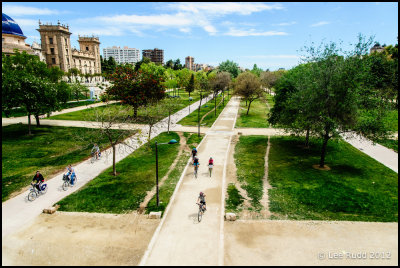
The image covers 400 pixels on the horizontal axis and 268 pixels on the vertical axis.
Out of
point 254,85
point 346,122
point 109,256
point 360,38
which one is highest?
point 360,38

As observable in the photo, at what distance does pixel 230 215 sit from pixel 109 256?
6.56 meters

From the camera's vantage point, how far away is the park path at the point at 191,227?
10.3 meters

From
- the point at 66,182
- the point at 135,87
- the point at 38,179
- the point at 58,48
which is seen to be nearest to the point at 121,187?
the point at 66,182

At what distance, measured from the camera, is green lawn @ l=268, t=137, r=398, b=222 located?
14.2 meters

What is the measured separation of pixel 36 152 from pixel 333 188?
92.0 feet

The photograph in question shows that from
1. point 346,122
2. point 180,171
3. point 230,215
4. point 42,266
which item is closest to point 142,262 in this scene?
point 42,266

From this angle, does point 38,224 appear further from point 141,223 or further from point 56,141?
→ point 56,141

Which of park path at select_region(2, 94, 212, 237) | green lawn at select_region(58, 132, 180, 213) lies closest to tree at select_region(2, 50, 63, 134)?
park path at select_region(2, 94, 212, 237)

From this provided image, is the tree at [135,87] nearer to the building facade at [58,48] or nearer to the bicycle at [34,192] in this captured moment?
the bicycle at [34,192]

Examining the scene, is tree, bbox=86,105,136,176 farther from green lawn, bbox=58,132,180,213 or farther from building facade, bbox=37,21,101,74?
building facade, bbox=37,21,101,74

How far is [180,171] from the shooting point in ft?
65.3

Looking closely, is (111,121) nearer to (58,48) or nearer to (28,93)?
(28,93)

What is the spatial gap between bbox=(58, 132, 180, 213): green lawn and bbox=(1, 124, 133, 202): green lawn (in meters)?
3.47

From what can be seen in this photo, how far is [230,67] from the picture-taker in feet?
347
